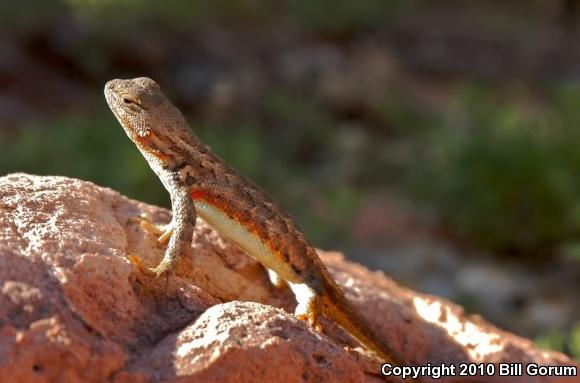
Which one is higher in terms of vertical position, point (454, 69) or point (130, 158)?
point (454, 69)

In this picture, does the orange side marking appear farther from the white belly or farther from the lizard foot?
the lizard foot

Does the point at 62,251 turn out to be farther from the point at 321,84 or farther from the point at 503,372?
the point at 321,84

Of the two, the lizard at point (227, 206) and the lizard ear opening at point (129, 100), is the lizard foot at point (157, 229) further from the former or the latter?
the lizard ear opening at point (129, 100)

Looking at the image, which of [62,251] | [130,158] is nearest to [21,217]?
[62,251]

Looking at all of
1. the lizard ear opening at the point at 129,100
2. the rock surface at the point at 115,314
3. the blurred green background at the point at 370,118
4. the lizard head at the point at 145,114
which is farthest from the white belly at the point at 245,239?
the blurred green background at the point at 370,118

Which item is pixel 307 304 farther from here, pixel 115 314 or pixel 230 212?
pixel 115 314

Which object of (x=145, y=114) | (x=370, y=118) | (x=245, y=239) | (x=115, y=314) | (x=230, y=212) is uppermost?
(x=370, y=118)

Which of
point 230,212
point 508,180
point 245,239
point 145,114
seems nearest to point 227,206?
point 230,212
